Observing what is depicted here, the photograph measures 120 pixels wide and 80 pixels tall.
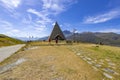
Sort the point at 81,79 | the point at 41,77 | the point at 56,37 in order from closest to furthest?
the point at 81,79, the point at 41,77, the point at 56,37

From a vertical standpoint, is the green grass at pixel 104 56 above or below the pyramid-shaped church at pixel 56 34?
below

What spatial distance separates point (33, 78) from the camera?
372 inches

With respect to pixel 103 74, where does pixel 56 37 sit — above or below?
above

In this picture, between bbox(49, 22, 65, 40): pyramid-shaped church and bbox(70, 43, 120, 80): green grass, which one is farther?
bbox(49, 22, 65, 40): pyramid-shaped church

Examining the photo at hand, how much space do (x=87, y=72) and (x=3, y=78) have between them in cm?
591

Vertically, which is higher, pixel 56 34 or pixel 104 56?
pixel 56 34

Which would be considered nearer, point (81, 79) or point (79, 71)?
point (81, 79)

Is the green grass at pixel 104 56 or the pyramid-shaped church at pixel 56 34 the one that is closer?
the green grass at pixel 104 56

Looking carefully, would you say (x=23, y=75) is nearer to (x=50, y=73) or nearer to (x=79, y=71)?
(x=50, y=73)

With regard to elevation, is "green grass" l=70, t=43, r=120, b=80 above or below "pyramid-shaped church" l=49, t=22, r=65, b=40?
below

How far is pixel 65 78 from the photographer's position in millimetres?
9211

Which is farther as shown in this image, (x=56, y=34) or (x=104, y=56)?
(x=56, y=34)

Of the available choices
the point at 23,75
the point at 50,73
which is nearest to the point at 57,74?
the point at 50,73

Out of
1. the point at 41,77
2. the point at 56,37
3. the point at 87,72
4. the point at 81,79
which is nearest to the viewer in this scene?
the point at 81,79
